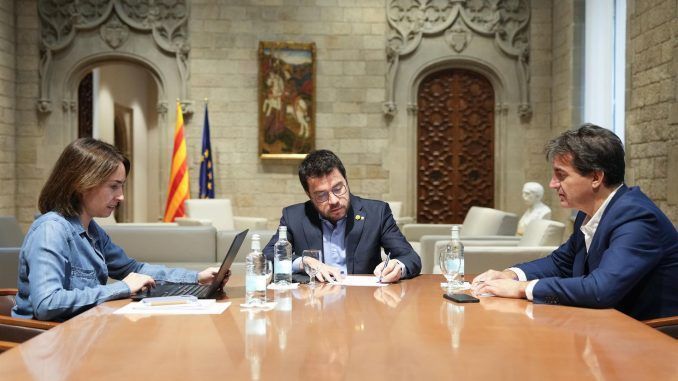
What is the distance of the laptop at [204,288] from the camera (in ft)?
9.32

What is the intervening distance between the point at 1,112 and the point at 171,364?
9.84 m

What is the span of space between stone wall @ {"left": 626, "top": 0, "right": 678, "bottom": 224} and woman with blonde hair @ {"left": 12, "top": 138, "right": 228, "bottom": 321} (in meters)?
5.72

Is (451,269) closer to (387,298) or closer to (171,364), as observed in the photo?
(387,298)

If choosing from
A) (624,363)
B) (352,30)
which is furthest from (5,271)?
(352,30)

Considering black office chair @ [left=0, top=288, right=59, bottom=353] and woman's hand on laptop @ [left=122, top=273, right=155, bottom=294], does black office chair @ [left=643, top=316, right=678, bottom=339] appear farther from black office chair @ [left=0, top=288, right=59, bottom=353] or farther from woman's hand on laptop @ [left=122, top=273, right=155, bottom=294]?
black office chair @ [left=0, top=288, right=59, bottom=353]

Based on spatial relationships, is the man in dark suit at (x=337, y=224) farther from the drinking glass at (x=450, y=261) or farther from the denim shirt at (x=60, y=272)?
the denim shirt at (x=60, y=272)

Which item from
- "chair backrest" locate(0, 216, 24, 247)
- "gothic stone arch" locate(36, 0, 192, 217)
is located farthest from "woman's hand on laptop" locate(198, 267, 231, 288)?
"gothic stone arch" locate(36, 0, 192, 217)

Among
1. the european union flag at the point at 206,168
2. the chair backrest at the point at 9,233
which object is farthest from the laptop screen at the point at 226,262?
the european union flag at the point at 206,168

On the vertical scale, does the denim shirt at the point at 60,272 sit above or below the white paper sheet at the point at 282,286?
above

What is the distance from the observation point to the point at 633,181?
8.02 meters

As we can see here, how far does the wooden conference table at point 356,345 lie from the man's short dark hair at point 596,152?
Result: 54 centimetres

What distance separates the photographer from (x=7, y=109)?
424 inches

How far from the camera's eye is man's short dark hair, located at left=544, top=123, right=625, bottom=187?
2.80 metres

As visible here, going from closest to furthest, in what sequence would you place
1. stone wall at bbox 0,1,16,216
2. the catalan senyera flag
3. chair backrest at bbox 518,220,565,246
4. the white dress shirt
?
the white dress shirt < chair backrest at bbox 518,220,565,246 < the catalan senyera flag < stone wall at bbox 0,1,16,216
